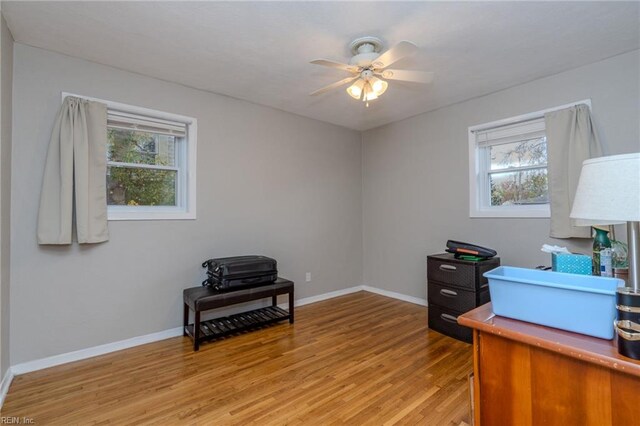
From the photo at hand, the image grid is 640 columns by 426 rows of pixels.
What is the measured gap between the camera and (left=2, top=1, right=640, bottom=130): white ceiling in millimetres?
1962

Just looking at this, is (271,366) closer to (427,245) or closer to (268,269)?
(268,269)

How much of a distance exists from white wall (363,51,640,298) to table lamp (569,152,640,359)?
2.13 metres

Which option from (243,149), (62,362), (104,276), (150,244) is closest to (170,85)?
(243,149)

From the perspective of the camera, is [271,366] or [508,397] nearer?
[508,397]

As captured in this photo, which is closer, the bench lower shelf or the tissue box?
the tissue box

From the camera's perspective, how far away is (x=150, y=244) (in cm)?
287

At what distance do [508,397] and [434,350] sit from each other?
166 centimetres

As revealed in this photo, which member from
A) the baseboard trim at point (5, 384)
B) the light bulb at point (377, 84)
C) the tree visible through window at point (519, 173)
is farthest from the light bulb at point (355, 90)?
the baseboard trim at point (5, 384)

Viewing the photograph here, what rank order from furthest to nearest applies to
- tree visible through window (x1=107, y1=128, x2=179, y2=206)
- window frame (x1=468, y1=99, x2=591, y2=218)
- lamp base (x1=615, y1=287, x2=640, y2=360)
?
window frame (x1=468, y1=99, x2=591, y2=218) → tree visible through window (x1=107, y1=128, x2=179, y2=206) → lamp base (x1=615, y1=287, x2=640, y2=360)

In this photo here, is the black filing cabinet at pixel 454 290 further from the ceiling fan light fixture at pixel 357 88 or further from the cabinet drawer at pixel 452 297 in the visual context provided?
the ceiling fan light fixture at pixel 357 88

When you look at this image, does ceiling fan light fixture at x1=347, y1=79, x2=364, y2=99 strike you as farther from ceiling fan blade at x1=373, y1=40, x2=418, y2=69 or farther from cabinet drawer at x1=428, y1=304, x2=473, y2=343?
cabinet drawer at x1=428, y1=304, x2=473, y2=343

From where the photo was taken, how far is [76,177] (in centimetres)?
244

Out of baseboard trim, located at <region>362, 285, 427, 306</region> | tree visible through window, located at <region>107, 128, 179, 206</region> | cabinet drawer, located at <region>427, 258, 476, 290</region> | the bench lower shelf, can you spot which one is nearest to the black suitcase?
the bench lower shelf

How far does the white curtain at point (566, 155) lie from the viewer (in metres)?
2.61
